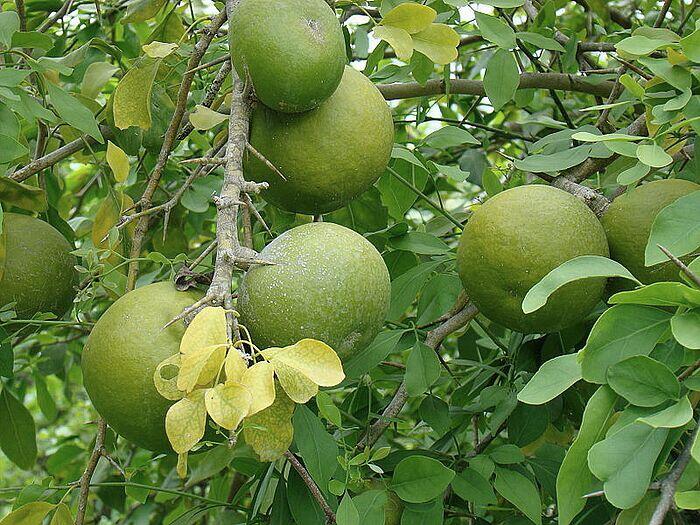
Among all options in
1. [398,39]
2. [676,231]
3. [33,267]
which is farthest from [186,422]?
[33,267]

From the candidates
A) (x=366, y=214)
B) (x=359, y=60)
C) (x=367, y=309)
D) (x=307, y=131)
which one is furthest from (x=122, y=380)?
(x=359, y=60)

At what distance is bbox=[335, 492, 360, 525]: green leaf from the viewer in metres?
1.27

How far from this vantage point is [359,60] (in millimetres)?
2791

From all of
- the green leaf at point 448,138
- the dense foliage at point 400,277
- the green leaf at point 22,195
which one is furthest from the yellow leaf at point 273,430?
the green leaf at point 448,138

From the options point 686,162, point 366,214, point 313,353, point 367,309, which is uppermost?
point 313,353

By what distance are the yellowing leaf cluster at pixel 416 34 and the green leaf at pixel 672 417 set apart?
72cm

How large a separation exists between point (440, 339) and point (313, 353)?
859 millimetres

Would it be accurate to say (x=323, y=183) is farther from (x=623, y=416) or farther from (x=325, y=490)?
(x=623, y=416)

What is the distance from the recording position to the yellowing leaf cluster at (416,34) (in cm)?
144

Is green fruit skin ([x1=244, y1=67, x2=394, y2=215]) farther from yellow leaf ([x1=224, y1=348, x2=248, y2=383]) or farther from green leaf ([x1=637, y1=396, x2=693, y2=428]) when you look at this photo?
green leaf ([x1=637, y1=396, x2=693, y2=428])

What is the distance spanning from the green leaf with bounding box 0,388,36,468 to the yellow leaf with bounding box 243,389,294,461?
131 cm

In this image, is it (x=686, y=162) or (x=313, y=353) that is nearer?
(x=313, y=353)

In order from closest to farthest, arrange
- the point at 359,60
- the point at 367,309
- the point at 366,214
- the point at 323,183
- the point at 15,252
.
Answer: the point at 367,309, the point at 323,183, the point at 15,252, the point at 366,214, the point at 359,60

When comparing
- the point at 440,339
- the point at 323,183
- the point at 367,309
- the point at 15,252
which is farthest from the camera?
the point at 440,339
